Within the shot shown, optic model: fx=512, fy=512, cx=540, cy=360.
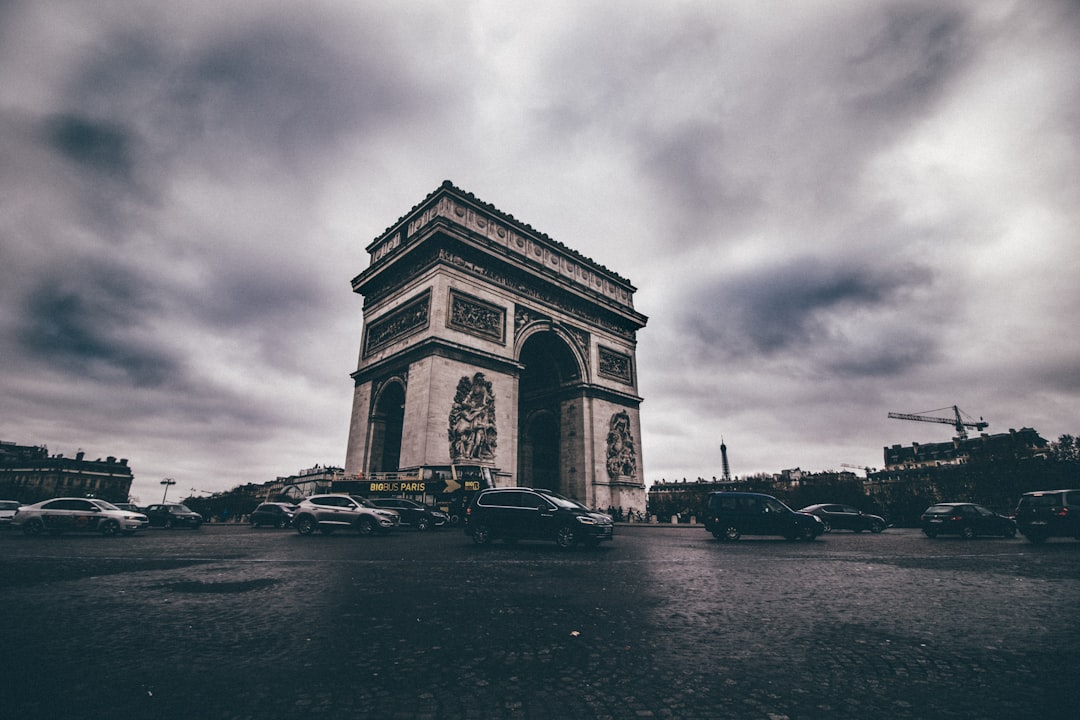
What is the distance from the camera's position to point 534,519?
41.7 ft

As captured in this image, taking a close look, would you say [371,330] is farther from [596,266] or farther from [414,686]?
[414,686]

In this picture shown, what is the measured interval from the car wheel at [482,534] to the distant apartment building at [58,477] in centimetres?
8425

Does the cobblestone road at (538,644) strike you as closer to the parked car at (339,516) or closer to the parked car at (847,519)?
the parked car at (339,516)

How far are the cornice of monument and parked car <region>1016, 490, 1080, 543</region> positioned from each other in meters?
23.2

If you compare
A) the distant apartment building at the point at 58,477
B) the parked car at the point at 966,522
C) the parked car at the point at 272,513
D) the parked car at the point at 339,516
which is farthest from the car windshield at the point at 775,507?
the distant apartment building at the point at 58,477

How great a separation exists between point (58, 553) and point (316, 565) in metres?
6.69

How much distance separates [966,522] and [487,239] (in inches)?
928

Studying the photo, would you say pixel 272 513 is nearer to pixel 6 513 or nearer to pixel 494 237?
pixel 6 513

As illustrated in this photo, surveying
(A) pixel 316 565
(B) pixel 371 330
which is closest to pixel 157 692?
(A) pixel 316 565

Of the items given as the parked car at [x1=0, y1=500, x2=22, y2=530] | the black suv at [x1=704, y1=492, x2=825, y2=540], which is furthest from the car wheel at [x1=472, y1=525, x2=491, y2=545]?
the parked car at [x1=0, y1=500, x2=22, y2=530]

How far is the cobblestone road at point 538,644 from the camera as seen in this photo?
2.86 metres

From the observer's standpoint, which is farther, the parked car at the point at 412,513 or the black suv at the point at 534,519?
the parked car at the point at 412,513

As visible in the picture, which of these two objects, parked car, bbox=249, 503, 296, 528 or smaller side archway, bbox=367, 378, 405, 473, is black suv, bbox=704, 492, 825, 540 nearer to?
smaller side archway, bbox=367, 378, 405, 473

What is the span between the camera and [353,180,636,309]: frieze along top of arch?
1096 inches
